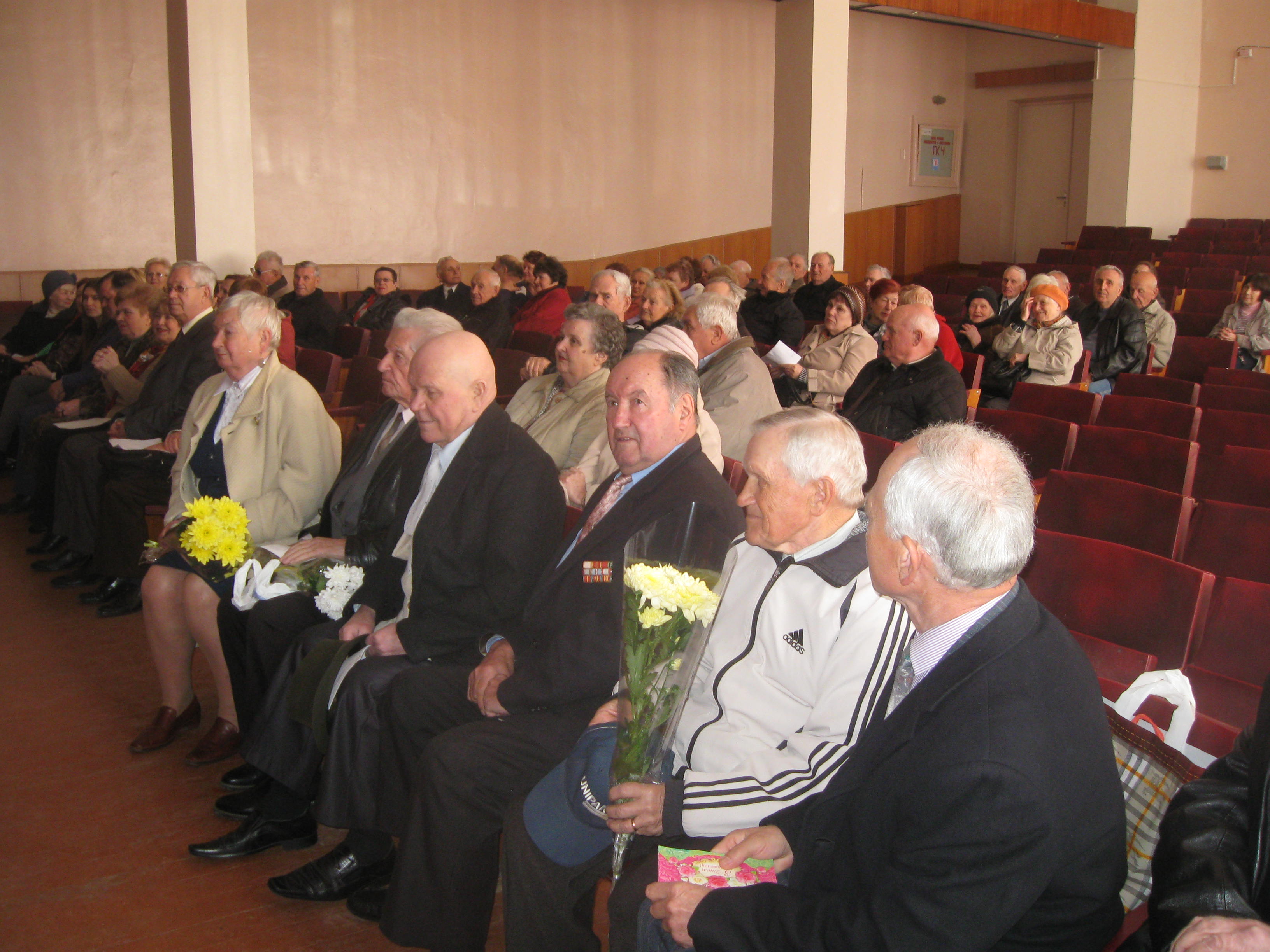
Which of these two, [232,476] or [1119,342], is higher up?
[1119,342]

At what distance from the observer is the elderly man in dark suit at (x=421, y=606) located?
2500 millimetres

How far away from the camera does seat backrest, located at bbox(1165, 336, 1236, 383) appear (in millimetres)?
6539

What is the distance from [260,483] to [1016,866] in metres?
2.74

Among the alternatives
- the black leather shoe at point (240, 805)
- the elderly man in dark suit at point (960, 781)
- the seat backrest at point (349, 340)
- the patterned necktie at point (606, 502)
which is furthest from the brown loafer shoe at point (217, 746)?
the seat backrest at point (349, 340)

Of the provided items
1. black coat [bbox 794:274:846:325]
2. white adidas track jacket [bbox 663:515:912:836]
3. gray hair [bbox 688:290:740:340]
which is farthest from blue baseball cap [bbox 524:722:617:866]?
black coat [bbox 794:274:846:325]

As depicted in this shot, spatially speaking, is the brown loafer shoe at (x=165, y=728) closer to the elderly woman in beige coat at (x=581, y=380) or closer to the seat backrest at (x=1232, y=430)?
the elderly woman in beige coat at (x=581, y=380)

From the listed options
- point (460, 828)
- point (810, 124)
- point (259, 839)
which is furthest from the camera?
point (810, 124)

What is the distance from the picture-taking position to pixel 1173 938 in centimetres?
→ 131

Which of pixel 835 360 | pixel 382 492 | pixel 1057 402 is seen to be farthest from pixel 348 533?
pixel 1057 402

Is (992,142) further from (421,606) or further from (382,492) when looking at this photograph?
(421,606)

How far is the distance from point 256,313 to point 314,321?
15.2 ft

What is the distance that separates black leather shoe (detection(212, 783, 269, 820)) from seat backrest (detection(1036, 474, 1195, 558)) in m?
2.25

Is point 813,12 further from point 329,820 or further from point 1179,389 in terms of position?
point 329,820

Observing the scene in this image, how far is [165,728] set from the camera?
322 centimetres
